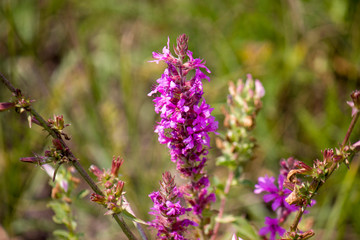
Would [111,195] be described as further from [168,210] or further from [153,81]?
[153,81]

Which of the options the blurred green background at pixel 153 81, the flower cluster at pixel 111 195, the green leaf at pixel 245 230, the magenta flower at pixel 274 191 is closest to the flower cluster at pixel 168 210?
the flower cluster at pixel 111 195

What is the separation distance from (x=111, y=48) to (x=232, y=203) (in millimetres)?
2272

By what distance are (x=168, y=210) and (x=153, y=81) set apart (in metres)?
3.32

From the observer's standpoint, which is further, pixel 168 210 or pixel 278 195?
pixel 278 195

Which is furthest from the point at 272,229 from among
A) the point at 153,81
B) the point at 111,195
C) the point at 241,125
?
the point at 153,81

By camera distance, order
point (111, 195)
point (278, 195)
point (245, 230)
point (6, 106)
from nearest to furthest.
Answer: point (6, 106) → point (111, 195) → point (278, 195) → point (245, 230)

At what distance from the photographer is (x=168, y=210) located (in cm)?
148

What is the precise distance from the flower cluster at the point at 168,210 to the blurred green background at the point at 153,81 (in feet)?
5.51

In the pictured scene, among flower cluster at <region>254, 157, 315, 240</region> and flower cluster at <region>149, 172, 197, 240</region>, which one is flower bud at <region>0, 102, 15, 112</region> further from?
flower cluster at <region>254, 157, 315, 240</region>

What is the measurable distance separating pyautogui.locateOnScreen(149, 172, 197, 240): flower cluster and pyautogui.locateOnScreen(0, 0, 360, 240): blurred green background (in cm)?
168

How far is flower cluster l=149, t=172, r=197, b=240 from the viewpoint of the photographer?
4.81 feet

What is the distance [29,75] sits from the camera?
4.48m

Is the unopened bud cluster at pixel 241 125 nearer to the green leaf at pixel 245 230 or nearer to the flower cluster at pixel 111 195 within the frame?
the green leaf at pixel 245 230

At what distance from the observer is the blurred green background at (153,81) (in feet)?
11.5
